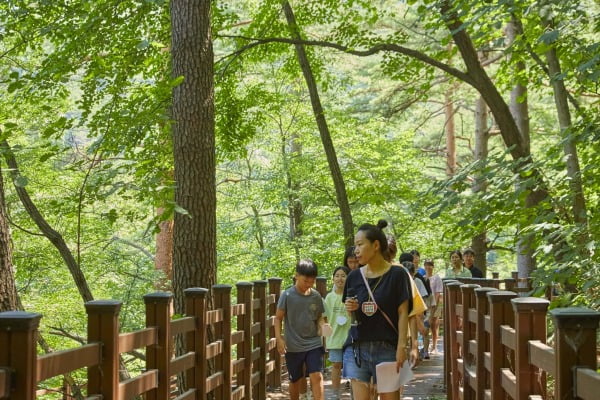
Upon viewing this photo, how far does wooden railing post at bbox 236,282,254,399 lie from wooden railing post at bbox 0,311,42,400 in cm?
574

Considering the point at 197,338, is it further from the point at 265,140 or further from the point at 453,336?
the point at 265,140

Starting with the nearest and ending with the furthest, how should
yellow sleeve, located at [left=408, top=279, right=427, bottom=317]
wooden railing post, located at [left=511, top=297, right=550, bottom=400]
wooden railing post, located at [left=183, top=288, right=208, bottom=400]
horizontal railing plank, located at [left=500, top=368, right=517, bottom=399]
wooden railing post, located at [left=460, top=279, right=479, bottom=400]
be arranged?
wooden railing post, located at [left=511, top=297, right=550, bottom=400] → horizontal railing plank, located at [left=500, top=368, right=517, bottom=399] → yellow sleeve, located at [left=408, top=279, right=427, bottom=317] → wooden railing post, located at [left=183, top=288, right=208, bottom=400] → wooden railing post, located at [left=460, top=279, right=479, bottom=400]

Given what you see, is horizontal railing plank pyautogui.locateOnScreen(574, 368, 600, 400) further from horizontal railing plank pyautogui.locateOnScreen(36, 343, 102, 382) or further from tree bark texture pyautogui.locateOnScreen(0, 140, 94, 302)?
tree bark texture pyautogui.locateOnScreen(0, 140, 94, 302)

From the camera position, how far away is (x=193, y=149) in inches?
326

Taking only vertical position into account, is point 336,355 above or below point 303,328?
below

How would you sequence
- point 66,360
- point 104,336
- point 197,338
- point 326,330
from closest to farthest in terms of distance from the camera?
point 66,360 < point 104,336 < point 197,338 < point 326,330

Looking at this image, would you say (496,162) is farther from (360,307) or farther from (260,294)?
(260,294)

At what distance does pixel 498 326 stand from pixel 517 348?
1176 mm

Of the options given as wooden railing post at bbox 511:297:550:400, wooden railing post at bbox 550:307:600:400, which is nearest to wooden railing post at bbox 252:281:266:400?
wooden railing post at bbox 511:297:550:400

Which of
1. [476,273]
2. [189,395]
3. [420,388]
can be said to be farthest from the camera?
[476,273]

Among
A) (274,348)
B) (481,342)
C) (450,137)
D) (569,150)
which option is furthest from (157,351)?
(450,137)

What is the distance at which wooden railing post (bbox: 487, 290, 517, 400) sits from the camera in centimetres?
559

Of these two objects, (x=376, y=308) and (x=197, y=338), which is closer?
(x=376, y=308)

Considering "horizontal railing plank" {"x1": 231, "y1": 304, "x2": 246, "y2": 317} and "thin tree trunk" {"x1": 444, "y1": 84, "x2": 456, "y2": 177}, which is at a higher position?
"thin tree trunk" {"x1": 444, "y1": 84, "x2": 456, "y2": 177}
